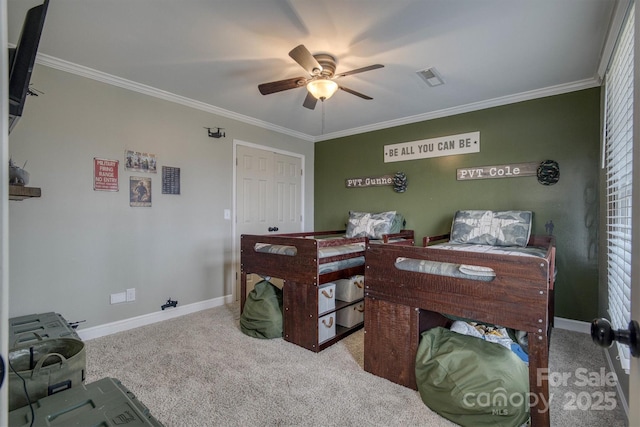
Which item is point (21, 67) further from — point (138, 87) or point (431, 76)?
point (431, 76)

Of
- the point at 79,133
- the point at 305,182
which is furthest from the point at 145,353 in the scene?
the point at 305,182

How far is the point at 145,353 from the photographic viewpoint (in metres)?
2.34

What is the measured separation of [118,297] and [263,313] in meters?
1.38

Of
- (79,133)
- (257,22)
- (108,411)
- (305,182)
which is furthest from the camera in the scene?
(305,182)

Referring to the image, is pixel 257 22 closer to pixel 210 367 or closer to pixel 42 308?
pixel 210 367

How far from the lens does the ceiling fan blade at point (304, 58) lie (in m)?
1.84

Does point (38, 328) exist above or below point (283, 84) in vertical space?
below

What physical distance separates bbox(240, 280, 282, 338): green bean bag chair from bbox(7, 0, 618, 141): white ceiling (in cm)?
192

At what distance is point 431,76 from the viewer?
2648 millimetres

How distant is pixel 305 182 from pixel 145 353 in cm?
305

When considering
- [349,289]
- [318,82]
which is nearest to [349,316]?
[349,289]

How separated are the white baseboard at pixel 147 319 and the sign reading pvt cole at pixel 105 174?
4.03 feet

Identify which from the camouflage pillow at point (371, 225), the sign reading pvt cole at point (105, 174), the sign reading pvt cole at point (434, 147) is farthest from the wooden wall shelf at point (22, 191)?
the sign reading pvt cole at point (434, 147)

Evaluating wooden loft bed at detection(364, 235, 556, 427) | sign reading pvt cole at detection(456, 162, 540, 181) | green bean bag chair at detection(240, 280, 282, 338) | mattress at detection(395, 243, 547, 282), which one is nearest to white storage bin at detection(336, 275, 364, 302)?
green bean bag chair at detection(240, 280, 282, 338)
